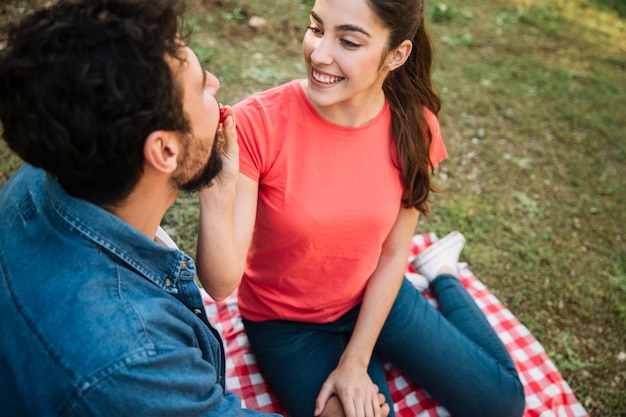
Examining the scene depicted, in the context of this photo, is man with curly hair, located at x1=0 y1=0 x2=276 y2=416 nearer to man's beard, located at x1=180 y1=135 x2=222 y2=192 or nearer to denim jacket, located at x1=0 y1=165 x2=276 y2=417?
denim jacket, located at x1=0 y1=165 x2=276 y2=417

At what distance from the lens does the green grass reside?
3.71m

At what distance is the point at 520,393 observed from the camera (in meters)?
2.77

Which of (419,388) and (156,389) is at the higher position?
(156,389)

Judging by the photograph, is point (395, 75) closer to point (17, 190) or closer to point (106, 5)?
point (106, 5)

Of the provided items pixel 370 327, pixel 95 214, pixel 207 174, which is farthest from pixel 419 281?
pixel 95 214

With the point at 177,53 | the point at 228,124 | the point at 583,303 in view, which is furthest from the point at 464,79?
the point at 177,53

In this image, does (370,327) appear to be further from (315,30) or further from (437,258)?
(315,30)

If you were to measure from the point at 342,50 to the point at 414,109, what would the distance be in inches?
20.2

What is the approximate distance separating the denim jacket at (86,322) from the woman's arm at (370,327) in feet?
2.82

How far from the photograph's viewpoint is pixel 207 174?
1.84m

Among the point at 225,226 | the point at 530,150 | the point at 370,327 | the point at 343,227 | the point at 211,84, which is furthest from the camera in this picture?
the point at 530,150

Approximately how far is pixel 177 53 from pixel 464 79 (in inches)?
195

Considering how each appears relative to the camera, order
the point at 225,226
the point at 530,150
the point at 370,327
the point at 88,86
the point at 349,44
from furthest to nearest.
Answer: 1. the point at 530,150
2. the point at 370,327
3. the point at 349,44
4. the point at 225,226
5. the point at 88,86

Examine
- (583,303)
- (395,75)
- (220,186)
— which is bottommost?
(583,303)
